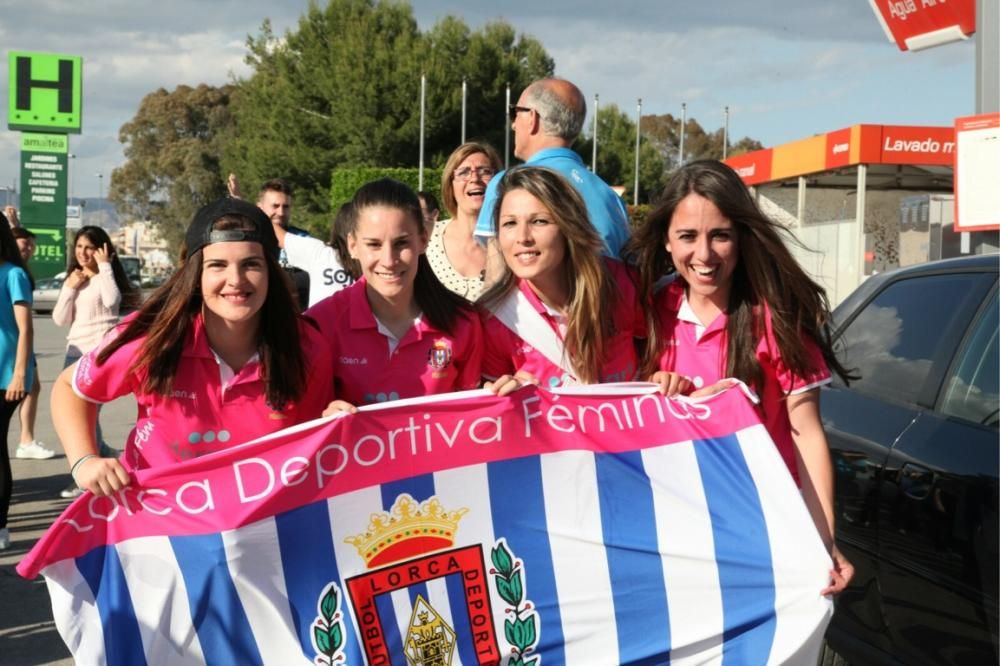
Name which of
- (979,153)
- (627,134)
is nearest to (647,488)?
(979,153)

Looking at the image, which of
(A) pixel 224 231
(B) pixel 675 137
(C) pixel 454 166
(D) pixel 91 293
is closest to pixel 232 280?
(A) pixel 224 231

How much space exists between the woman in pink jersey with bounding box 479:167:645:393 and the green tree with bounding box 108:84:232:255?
68.5 m

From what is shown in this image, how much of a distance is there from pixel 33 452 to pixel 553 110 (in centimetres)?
714

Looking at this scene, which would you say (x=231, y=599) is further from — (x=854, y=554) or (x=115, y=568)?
(x=854, y=554)

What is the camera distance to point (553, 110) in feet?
15.5

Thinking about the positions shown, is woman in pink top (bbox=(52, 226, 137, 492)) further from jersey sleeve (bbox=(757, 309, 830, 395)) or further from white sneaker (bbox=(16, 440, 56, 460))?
jersey sleeve (bbox=(757, 309, 830, 395))

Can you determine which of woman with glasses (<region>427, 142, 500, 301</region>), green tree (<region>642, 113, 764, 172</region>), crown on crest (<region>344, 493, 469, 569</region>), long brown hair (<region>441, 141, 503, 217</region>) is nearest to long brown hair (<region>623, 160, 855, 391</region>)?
crown on crest (<region>344, 493, 469, 569</region>)

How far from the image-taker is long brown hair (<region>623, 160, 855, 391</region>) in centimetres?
341

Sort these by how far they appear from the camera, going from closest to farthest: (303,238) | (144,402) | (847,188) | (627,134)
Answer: (144,402) < (303,238) < (847,188) < (627,134)

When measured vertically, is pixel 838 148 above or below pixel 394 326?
above

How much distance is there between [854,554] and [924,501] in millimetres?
560

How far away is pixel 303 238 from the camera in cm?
780

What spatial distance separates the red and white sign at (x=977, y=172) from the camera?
21.7 ft

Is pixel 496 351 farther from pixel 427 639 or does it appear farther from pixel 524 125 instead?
pixel 524 125
